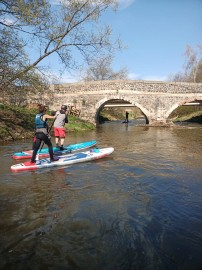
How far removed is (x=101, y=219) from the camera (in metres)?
4.35

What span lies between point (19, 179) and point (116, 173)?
8.69 ft

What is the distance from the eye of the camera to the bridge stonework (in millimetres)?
25750

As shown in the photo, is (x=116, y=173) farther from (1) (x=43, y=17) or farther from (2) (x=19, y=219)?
(1) (x=43, y=17)

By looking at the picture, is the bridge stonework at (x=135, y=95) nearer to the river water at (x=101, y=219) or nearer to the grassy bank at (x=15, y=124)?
the grassy bank at (x=15, y=124)

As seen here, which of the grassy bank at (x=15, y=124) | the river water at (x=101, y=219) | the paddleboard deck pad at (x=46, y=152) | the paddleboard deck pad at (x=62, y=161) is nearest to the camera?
the river water at (x=101, y=219)

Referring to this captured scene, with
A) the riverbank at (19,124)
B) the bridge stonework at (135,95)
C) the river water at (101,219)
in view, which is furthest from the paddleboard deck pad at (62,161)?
the bridge stonework at (135,95)

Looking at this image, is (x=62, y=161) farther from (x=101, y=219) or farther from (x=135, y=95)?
(x=135, y=95)

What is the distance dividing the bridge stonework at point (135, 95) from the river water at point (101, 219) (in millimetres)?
18876

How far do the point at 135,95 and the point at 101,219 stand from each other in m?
22.5

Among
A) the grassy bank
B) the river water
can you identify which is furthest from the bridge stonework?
the river water

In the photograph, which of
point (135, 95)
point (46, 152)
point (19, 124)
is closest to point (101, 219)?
point (46, 152)

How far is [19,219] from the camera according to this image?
4.33m

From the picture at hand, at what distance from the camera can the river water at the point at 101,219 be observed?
327cm

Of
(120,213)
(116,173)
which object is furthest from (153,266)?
(116,173)
